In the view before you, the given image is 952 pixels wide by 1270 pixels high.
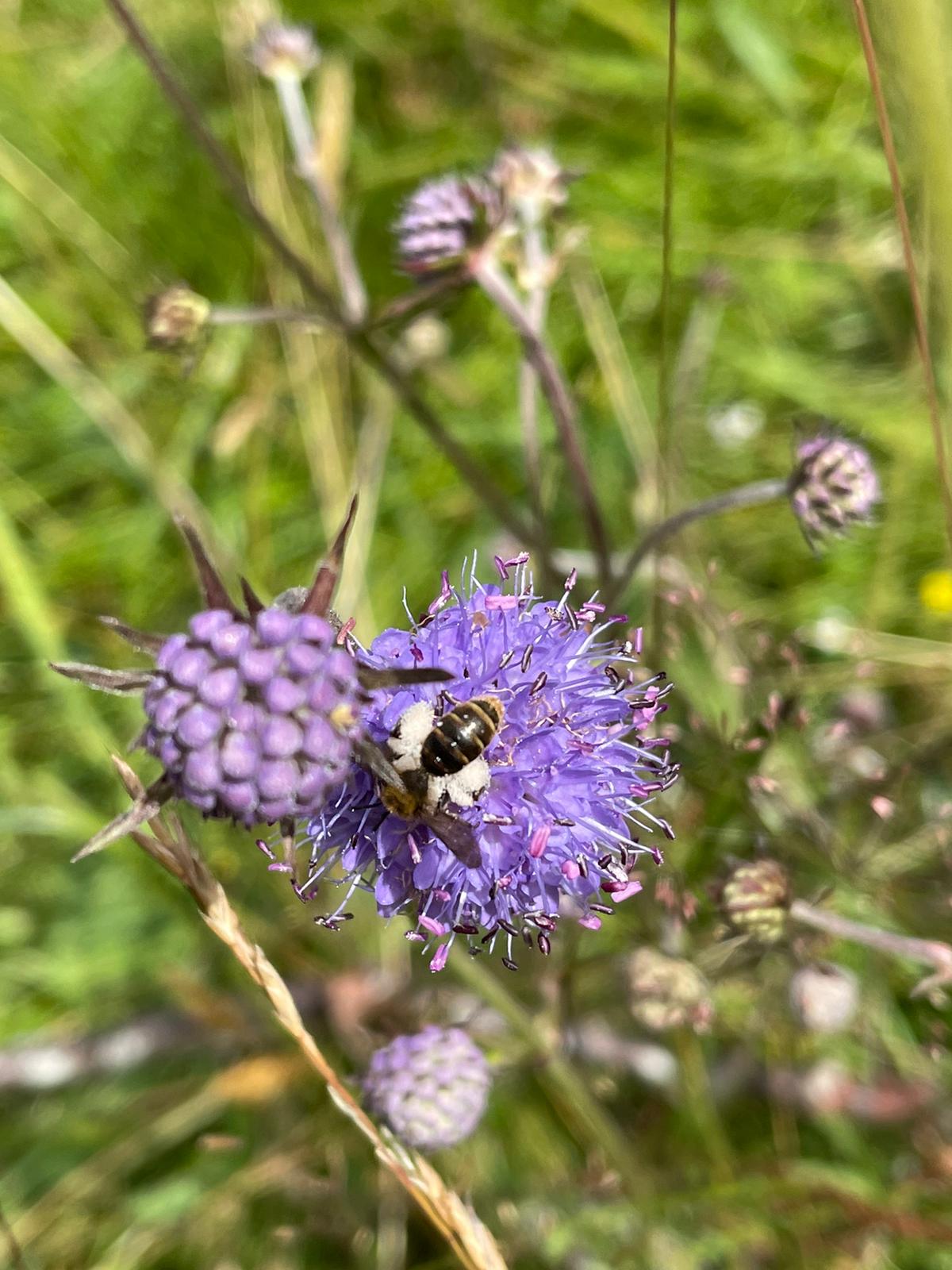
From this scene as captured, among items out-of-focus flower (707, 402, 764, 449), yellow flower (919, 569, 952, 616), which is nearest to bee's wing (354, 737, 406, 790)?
yellow flower (919, 569, 952, 616)

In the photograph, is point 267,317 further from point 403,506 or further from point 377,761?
point 377,761

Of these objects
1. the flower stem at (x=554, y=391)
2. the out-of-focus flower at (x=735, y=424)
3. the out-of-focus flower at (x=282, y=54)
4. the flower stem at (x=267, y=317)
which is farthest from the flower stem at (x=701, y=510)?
the out-of-focus flower at (x=282, y=54)

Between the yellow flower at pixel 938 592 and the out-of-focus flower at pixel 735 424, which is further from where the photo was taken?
the out-of-focus flower at pixel 735 424

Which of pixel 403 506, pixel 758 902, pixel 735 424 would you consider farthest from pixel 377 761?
pixel 735 424

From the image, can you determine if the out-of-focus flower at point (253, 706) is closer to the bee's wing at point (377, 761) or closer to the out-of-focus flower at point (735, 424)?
the bee's wing at point (377, 761)

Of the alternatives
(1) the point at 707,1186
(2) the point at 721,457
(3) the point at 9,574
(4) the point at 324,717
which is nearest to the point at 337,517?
(3) the point at 9,574
